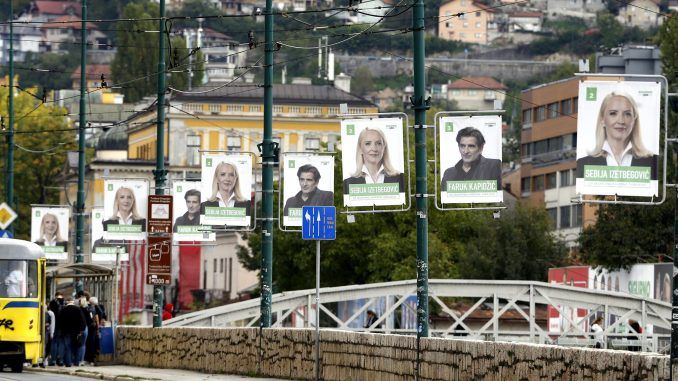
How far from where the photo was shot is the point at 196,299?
120000mm

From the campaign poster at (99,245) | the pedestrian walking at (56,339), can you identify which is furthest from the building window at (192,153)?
the pedestrian walking at (56,339)

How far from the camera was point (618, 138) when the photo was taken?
106 feet

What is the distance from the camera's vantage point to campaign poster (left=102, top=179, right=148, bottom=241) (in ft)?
175

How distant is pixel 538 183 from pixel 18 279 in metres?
91.6

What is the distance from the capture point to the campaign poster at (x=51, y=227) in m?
64.8

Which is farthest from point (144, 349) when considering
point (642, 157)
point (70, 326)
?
point (642, 157)

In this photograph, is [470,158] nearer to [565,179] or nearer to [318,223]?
[318,223]

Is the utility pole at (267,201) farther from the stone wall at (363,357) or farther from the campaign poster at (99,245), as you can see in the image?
the campaign poster at (99,245)

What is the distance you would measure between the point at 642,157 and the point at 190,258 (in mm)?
91268


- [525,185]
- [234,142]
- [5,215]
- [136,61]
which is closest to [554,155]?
[525,185]

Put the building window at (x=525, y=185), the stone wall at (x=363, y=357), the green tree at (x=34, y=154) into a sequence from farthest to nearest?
A: the building window at (x=525, y=185) → the green tree at (x=34, y=154) → the stone wall at (x=363, y=357)

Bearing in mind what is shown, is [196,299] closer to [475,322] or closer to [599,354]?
[475,322]

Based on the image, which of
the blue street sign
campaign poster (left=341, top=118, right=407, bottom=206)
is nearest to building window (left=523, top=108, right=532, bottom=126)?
campaign poster (left=341, top=118, right=407, bottom=206)

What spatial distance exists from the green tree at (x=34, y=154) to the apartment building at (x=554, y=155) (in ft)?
98.4
